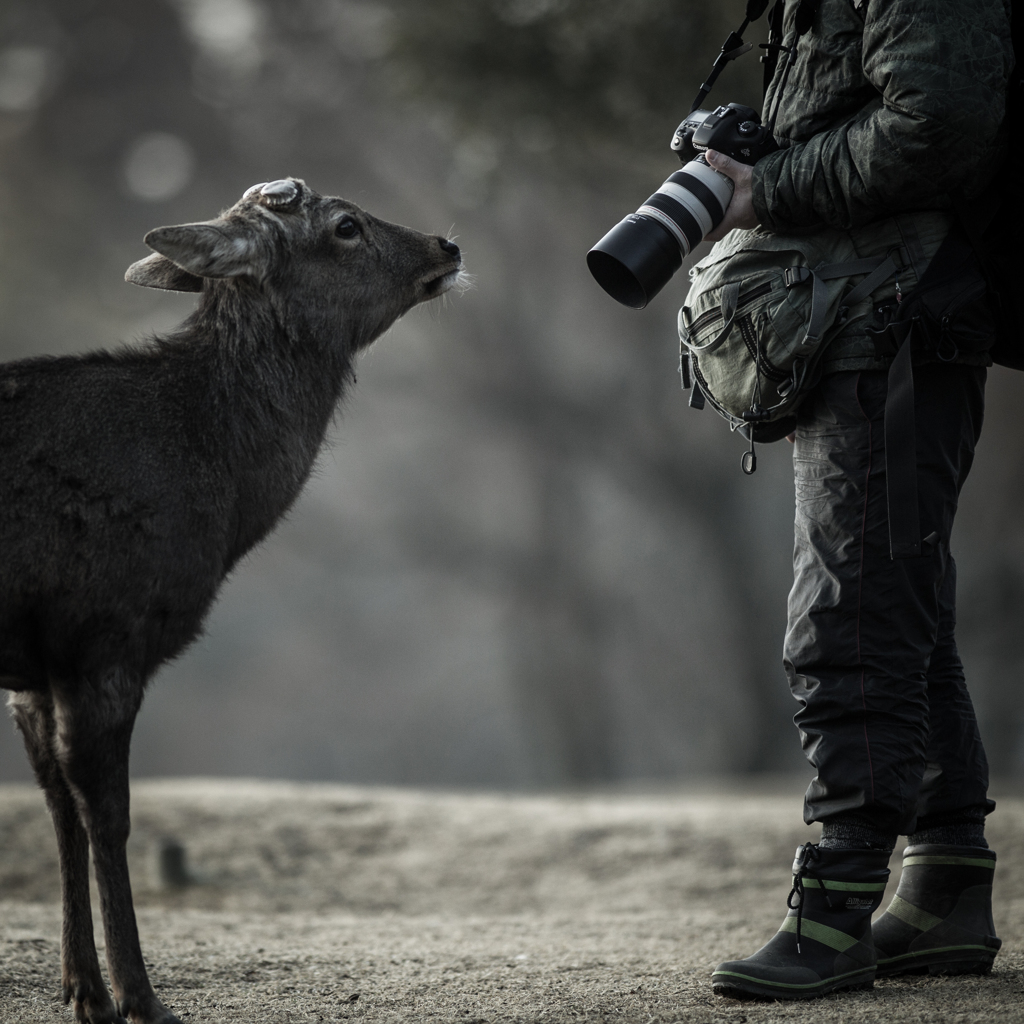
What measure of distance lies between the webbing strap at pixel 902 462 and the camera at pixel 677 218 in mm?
674

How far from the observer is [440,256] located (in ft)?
15.5

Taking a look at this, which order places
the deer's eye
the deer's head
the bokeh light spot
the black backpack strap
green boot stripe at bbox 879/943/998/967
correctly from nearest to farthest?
the black backpack strap < green boot stripe at bbox 879/943/998/967 < the deer's head < the deer's eye < the bokeh light spot

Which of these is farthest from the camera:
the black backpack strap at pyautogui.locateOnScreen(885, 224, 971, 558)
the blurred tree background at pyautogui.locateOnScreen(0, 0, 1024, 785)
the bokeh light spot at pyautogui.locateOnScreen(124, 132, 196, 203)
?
the bokeh light spot at pyautogui.locateOnScreen(124, 132, 196, 203)

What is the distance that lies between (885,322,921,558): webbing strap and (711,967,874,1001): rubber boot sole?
1.19 meters

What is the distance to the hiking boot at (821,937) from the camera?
3.56m

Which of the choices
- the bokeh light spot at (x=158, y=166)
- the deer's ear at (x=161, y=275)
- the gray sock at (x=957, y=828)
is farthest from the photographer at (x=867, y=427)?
the bokeh light spot at (x=158, y=166)

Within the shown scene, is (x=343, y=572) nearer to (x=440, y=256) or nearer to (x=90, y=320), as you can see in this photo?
(x=90, y=320)

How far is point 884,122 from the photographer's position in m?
3.47

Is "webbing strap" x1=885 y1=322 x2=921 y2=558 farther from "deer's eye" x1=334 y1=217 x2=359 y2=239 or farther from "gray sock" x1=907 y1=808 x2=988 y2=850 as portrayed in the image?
"deer's eye" x1=334 y1=217 x2=359 y2=239

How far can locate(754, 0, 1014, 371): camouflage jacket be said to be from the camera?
11.2ft

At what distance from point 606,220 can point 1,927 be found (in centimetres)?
1354

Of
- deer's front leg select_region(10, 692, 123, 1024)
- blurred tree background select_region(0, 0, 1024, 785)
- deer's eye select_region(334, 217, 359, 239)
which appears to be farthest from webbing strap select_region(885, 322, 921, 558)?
blurred tree background select_region(0, 0, 1024, 785)

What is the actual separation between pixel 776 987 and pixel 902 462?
147 centimetres

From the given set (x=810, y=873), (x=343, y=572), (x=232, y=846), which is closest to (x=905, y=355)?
(x=810, y=873)
